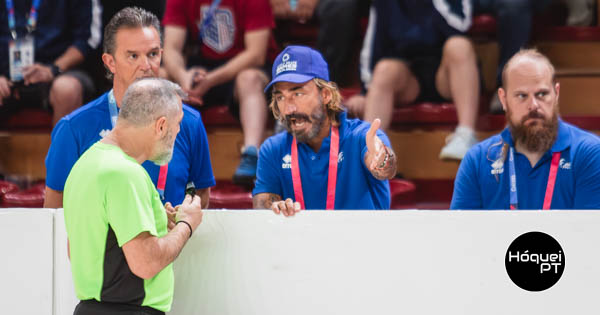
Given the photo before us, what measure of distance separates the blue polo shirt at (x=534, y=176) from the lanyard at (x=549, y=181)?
19mm

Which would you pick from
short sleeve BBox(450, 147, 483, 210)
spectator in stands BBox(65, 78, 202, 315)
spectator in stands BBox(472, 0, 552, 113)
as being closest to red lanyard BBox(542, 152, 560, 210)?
short sleeve BBox(450, 147, 483, 210)

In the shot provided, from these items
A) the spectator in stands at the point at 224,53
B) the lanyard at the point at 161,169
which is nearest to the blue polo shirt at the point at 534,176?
the lanyard at the point at 161,169

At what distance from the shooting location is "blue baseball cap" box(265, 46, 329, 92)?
10.2 feet

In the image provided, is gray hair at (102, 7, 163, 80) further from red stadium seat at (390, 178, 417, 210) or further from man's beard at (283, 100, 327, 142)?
red stadium seat at (390, 178, 417, 210)

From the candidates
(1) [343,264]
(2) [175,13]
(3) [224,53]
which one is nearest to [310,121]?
(1) [343,264]

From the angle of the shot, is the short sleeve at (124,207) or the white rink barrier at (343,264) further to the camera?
the white rink barrier at (343,264)

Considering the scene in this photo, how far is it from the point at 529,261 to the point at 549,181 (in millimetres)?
651

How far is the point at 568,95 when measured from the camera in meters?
4.98

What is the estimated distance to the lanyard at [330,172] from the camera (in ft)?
9.87

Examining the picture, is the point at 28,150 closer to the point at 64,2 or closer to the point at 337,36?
the point at 64,2

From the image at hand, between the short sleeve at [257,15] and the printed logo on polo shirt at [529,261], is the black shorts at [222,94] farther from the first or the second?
the printed logo on polo shirt at [529,261]

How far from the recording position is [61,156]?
289 cm

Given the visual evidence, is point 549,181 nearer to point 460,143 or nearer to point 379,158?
point 379,158

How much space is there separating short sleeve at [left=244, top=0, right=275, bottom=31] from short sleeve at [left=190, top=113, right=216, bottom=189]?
1878 millimetres
